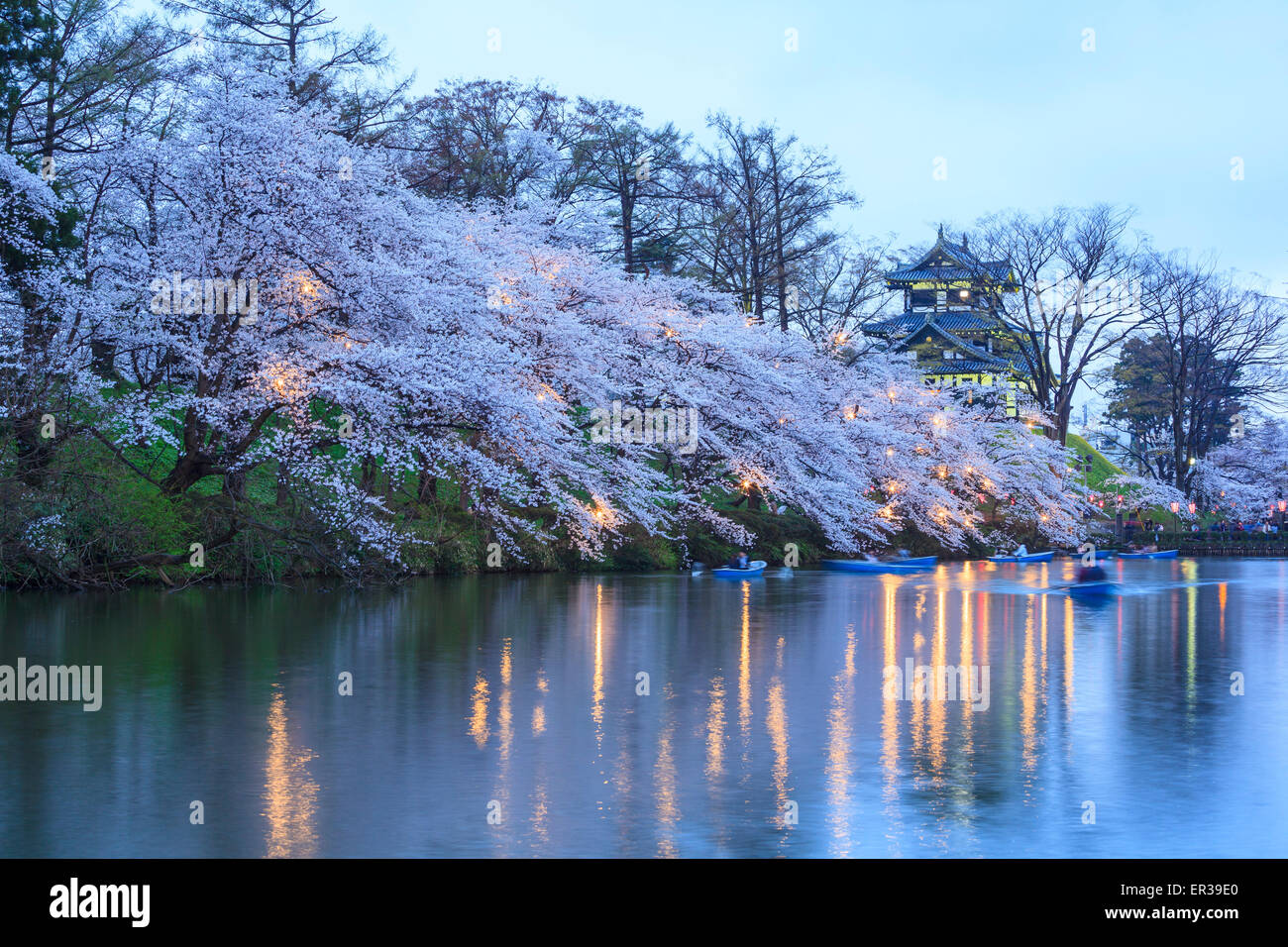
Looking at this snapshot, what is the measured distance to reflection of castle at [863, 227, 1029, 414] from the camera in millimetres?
61594

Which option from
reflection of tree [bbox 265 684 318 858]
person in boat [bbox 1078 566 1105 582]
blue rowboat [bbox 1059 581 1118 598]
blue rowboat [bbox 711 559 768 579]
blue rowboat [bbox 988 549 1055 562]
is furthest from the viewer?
blue rowboat [bbox 988 549 1055 562]

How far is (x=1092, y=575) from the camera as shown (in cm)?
3369

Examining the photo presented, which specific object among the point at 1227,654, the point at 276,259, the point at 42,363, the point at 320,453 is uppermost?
the point at 276,259

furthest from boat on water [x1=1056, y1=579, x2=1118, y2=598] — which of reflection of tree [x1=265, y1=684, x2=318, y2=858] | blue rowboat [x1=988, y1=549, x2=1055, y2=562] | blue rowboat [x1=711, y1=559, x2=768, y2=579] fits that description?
reflection of tree [x1=265, y1=684, x2=318, y2=858]

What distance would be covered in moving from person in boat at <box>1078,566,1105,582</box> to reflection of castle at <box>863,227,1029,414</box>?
2593cm

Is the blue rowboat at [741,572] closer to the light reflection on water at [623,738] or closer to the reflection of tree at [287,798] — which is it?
the light reflection on water at [623,738]

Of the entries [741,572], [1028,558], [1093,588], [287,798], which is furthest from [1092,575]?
[287,798]

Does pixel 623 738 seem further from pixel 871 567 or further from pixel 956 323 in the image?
pixel 956 323

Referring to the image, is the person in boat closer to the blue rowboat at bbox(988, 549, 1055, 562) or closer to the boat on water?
the boat on water

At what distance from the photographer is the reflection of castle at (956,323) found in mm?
61594
